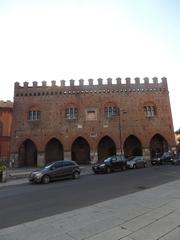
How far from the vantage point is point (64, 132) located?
31.8m

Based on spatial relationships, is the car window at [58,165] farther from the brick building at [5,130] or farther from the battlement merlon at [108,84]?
the brick building at [5,130]

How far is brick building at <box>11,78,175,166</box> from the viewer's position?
104ft

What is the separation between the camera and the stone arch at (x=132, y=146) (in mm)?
34156

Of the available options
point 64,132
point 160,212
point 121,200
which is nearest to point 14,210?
point 121,200

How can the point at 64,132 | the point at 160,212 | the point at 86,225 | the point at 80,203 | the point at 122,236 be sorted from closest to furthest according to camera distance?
the point at 122,236 → the point at 86,225 → the point at 160,212 → the point at 80,203 → the point at 64,132

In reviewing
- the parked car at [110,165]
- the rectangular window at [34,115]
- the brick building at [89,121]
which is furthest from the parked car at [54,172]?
the rectangular window at [34,115]

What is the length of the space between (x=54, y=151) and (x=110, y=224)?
2836 centimetres

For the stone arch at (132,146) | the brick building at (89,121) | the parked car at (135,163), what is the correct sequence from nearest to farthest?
the parked car at (135,163), the brick building at (89,121), the stone arch at (132,146)

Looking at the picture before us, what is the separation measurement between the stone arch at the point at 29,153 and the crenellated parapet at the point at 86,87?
7.90 meters

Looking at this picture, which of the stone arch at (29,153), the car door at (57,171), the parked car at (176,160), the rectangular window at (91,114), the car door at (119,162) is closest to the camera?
the car door at (57,171)

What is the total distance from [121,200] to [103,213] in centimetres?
191

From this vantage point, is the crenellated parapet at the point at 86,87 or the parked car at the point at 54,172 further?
the crenellated parapet at the point at 86,87

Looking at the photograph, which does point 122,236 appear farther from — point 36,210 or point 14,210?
point 14,210

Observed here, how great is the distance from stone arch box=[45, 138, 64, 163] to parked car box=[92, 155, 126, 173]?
13.3 metres
